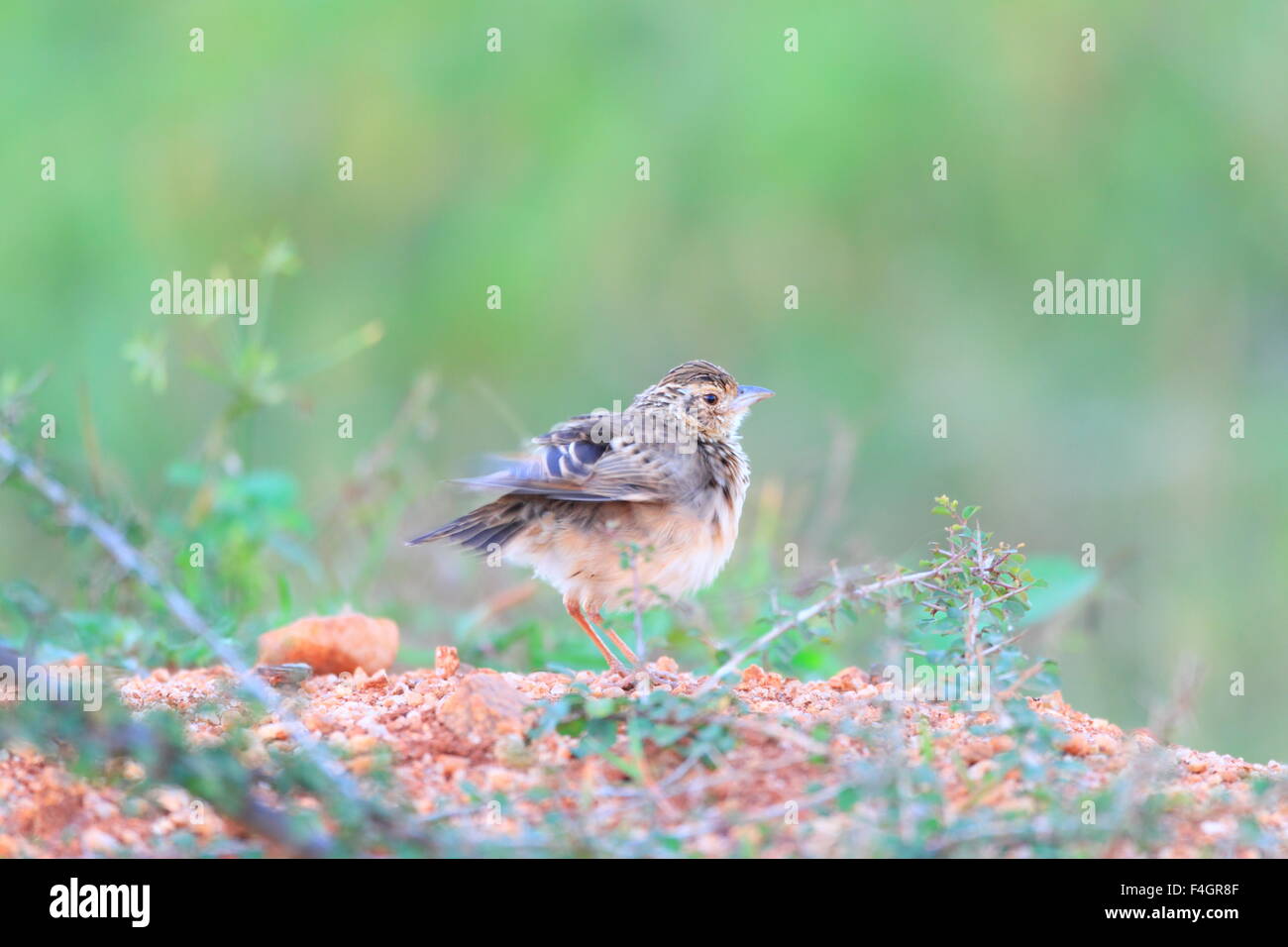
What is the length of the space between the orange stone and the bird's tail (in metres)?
0.45

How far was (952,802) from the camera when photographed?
3.96m

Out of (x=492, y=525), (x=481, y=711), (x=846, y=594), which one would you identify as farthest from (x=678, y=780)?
(x=492, y=525)

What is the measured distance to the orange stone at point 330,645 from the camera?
5.56 metres

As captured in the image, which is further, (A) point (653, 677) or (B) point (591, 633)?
(B) point (591, 633)

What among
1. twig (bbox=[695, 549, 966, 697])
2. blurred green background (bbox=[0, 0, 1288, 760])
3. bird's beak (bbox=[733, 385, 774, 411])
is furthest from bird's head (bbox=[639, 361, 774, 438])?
blurred green background (bbox=[0, 0, 1288, 760])

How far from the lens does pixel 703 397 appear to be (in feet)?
22.1

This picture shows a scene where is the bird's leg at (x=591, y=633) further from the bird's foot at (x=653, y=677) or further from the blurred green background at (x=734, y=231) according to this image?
the blurred green background at (x=734, y=231)

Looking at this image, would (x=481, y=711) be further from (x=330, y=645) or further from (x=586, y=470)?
(x=586, y=470)

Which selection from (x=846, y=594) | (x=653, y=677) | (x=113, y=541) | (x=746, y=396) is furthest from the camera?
(x=746, y=396)

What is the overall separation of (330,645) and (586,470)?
1099 millimetres

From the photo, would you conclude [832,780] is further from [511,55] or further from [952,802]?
[511,55]

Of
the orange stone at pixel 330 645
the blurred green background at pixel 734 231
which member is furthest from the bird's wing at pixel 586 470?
the blurred green background at pixel 734 231

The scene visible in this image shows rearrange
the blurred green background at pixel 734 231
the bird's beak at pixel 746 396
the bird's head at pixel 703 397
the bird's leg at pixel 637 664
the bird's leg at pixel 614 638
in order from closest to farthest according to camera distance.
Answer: the bird's leg at pixel 637 664, the bird's leg at pixel 614 638, the bird's head at pixel 703 397, the bird's beak at pixel 746 396, the blurred green background at pixel 734 231

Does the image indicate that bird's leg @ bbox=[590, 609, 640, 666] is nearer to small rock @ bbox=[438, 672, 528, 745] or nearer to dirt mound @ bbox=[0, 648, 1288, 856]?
dirt mound @ bbox=[0, 648, 1288, 856]
